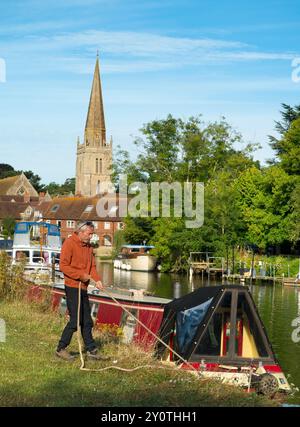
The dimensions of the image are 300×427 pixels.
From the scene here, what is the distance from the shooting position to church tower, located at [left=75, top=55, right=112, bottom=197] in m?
158

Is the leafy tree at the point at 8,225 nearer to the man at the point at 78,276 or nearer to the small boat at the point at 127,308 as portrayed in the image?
the small boat at the point at 127,308

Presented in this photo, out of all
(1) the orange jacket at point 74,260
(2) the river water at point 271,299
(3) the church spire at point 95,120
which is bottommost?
(2) the river water at point 271,299

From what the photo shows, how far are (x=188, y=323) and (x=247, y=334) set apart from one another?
1.16m

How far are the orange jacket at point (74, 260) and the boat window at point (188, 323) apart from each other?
2.10 metres

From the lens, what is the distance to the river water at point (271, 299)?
2157 centimetres

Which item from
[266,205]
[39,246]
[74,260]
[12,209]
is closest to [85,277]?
[74,260]

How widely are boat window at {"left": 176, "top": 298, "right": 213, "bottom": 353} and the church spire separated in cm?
14259

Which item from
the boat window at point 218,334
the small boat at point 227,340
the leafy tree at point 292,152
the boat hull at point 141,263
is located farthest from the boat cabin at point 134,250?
the boat window at point 218,334

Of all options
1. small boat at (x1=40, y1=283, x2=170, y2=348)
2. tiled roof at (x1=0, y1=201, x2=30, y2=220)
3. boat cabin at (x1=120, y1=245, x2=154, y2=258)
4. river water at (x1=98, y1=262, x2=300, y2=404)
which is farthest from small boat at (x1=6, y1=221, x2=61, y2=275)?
tiled roof at (x1=0, y1=201, x2=30, y2=220)

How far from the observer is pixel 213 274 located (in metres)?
59.8

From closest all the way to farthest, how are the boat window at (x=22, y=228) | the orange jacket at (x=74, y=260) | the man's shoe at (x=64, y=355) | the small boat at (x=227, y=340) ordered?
the man's shoe at (x=64, y=355) → the orange jacket at (x=74, y=260) → the small boat at (x=227, y=340) → the boat window at (x=22, y=228)

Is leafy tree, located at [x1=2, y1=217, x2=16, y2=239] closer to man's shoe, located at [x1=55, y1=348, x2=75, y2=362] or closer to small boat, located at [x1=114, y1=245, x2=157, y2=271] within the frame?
small boat, located at [x1=114, y1=245, x2=157, y2=271]
